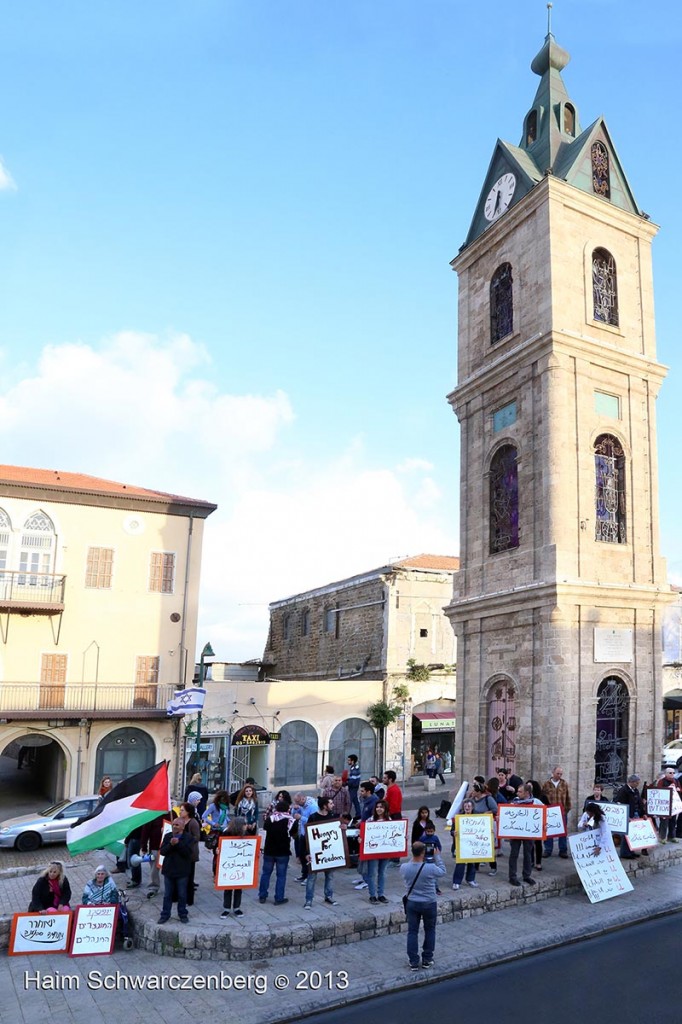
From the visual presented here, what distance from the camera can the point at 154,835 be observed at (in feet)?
47.2

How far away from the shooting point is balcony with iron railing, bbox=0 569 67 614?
88.2 ft

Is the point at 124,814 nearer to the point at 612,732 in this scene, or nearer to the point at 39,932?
the point at 39,932

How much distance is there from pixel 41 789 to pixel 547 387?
999 inches

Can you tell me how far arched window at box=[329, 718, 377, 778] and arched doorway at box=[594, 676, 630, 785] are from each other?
49.3ft

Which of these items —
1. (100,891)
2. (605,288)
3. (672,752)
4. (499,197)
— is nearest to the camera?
(100,891)

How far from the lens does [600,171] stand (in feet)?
75.9

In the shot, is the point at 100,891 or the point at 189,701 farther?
the point at 189,701

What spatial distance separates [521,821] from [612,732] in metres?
6.91

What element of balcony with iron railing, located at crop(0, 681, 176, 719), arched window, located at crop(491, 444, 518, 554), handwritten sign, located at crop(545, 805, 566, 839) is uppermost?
arched window, located at crop(491, 444, 518, 554)

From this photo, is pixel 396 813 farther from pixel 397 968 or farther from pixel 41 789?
pixel 41 789

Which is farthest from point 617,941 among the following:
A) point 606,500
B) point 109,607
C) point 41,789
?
point 41,789

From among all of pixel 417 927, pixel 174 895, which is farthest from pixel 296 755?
pixel 417 927

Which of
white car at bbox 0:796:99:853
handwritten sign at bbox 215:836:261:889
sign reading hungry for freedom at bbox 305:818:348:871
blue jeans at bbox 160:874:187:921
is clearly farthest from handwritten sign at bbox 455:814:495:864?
white car at bbox 0:796:99:853

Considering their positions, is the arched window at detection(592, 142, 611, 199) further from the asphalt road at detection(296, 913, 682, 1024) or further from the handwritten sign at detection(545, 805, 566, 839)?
the asphalt road at detection(296, 913, 682, 1024)
